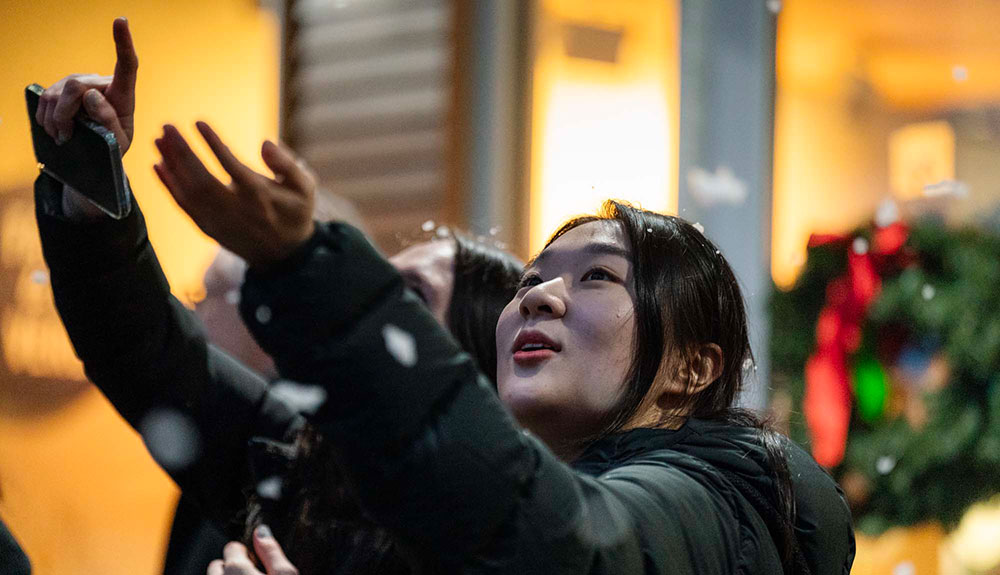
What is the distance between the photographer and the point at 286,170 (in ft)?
2.64

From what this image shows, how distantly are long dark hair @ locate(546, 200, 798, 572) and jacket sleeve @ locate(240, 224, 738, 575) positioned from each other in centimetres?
38

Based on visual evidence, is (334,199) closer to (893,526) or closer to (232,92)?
(232,92)

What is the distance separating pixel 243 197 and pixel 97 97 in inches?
16.0

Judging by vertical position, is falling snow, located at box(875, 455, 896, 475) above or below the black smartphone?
below

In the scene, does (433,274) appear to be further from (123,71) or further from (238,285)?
(123,71)

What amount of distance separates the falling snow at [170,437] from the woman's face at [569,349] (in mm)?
439

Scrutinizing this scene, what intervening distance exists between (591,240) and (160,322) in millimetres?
504

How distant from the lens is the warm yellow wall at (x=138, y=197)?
6.80 ft

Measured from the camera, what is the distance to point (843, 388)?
251 centimetres

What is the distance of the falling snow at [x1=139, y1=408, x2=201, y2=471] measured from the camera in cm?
A: 141

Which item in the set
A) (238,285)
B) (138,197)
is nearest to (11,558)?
(238,285)

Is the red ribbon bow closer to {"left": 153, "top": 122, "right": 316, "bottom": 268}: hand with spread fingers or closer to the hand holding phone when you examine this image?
the hand holding phone

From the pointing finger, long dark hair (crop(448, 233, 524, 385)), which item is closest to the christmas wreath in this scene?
long dark hair (crop(448, 233, 524, 385))

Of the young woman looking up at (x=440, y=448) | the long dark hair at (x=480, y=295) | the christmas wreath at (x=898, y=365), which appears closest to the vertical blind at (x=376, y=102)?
the christmas wreath at (x=898, y=365)
